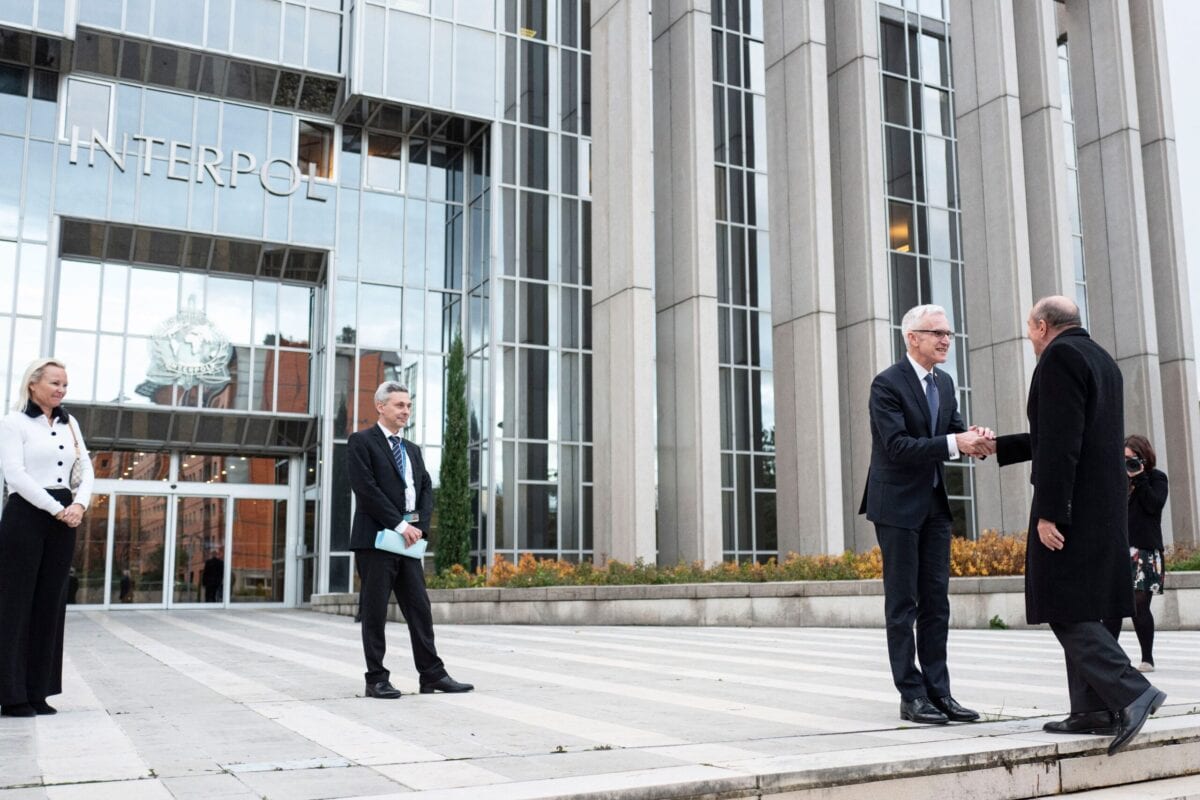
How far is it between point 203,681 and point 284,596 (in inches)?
709

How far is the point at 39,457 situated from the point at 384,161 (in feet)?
68.8

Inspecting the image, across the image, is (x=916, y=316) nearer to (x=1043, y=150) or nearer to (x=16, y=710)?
(x=16, y=710)

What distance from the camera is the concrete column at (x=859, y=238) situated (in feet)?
71.3

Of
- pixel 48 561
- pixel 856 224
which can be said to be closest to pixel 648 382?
pixel 856 224

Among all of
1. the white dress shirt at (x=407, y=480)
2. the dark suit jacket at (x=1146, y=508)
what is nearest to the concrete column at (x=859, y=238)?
the dark suit jacket at (x=1146, y=508)

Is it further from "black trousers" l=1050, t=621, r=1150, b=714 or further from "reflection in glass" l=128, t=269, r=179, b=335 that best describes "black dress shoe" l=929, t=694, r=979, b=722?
"reflection in glass" l=128, t=269, r=179, b=335

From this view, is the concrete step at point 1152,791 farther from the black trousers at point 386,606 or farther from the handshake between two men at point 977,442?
the black trousers at point 386,606

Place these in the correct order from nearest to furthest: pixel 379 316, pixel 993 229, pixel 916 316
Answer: pixel 916 316 → pixel 993 229 → pixel 379 316

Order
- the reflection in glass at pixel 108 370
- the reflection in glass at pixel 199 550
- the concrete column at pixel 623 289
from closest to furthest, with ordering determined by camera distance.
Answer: the concrete column at pixel 623 289 → the reflection in glass at pixel 108 370 → the reflection in glass at pixel 199 550

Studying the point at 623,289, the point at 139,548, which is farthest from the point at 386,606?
the point at 139,548

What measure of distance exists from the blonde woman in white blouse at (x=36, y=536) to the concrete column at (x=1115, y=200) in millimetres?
21534

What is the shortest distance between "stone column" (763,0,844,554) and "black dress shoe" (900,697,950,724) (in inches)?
584

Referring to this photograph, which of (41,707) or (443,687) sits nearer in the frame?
(41,707)

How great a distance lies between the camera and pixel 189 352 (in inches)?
953
